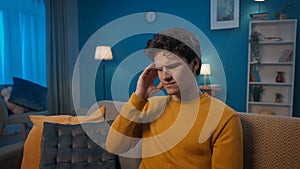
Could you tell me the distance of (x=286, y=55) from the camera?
3227mm

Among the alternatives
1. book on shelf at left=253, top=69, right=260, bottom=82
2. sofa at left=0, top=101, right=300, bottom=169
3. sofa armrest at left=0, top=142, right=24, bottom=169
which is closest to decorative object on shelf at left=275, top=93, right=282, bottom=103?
book on shelf at left=253, top=69, right=260, bottom=82

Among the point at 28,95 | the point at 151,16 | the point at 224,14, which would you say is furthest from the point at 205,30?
the point at 28,95

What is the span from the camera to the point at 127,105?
950 mm

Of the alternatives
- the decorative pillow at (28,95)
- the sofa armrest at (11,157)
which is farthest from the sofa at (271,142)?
the decorative pillow at (28,95)

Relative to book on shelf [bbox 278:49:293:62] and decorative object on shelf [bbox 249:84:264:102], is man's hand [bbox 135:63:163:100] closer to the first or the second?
decorative object on shelf [bbox 249:84:264:102]

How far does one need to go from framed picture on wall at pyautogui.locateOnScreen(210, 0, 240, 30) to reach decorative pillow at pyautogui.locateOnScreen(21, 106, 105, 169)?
2734 millimetres

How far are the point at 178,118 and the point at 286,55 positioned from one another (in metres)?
2.89

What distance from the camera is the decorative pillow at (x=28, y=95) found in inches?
123

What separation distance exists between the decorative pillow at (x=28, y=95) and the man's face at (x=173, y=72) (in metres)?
2.79

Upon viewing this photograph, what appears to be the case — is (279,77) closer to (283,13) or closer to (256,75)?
(256,75)

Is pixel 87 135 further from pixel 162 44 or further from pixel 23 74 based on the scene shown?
pixel 23 74

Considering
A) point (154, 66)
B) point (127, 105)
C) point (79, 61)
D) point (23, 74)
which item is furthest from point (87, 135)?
point (79, 61)

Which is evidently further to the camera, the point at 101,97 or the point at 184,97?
the point at 101,97

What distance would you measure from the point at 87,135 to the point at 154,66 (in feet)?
2.26
